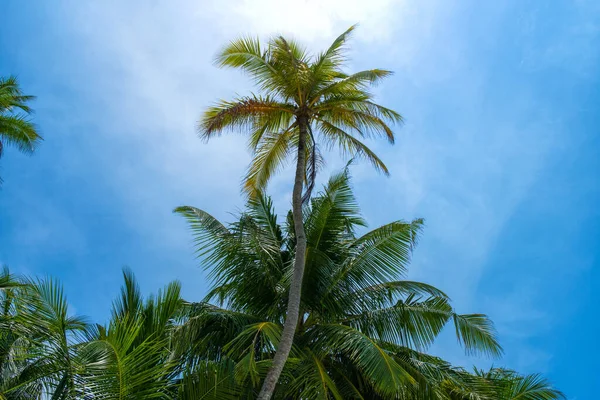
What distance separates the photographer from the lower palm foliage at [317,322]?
1055 centimetres

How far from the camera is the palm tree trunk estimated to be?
438 inches

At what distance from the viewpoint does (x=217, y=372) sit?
10.4 meters

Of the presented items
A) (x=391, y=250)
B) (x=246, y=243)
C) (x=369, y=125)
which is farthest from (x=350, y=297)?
(x=369, y=125)

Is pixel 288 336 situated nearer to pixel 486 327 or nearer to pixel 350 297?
pixel 350 297

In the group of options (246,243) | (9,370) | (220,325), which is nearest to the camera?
(9,370)

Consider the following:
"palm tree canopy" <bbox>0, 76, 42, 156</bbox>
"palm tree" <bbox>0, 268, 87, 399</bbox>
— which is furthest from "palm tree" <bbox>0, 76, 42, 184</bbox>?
"palm tree" <bbox>0, 268, 87, 399</bbox>

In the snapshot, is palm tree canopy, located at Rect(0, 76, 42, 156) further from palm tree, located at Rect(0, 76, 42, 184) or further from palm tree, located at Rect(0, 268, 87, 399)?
palm tree, located at Rect(0, 268, 87, 399)

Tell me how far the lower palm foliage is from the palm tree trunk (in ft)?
0.78

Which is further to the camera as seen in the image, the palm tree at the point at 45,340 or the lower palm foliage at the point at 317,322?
the lower palm foliage at the point at 317,322

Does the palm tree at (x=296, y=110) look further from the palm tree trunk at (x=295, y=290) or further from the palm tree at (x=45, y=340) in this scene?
the palm tree at (x=45, y=340)

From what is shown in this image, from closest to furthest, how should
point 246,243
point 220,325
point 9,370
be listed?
point 9,370, point 220,325, point 246,243

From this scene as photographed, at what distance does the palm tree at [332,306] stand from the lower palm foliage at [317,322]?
0.02 meters

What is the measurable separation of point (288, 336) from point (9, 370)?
4.71 meters

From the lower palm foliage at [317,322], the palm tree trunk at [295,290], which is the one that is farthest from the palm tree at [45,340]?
the palm tree trunk at [295,290]
